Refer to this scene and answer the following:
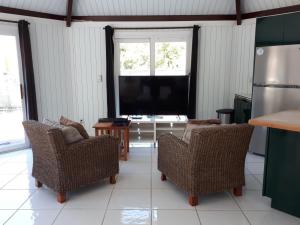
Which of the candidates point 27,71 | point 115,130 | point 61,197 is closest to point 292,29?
point 115,130

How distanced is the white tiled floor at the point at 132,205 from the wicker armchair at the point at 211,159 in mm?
200

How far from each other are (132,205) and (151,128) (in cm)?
238

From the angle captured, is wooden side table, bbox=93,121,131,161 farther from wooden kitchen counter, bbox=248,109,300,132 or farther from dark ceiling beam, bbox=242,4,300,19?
dark ceiling beam, bbox=242,4,300,19

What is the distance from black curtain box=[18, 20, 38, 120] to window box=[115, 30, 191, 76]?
166 centimetres

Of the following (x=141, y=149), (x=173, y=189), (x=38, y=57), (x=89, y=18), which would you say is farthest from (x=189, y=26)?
(x=173, y=189)

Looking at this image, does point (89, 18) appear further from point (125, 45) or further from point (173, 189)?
point (173, 189)

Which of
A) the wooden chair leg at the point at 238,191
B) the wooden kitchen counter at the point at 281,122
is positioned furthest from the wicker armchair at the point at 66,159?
the wooden kitchen counter at the point at 281,122

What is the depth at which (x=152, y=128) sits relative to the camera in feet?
17.0

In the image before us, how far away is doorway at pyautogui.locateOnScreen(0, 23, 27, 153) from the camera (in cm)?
470

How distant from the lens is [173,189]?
10.9 feet

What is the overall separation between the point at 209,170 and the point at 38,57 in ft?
13.0

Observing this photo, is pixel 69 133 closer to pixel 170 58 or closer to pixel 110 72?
pixel 110 72

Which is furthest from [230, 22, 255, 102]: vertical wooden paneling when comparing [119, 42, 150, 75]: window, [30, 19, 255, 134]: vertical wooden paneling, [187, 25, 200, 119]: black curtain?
[119, 42, 150, 75]: window

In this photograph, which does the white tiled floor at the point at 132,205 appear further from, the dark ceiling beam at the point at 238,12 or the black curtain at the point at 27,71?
the dark ceiling beam at the point at 238,12
